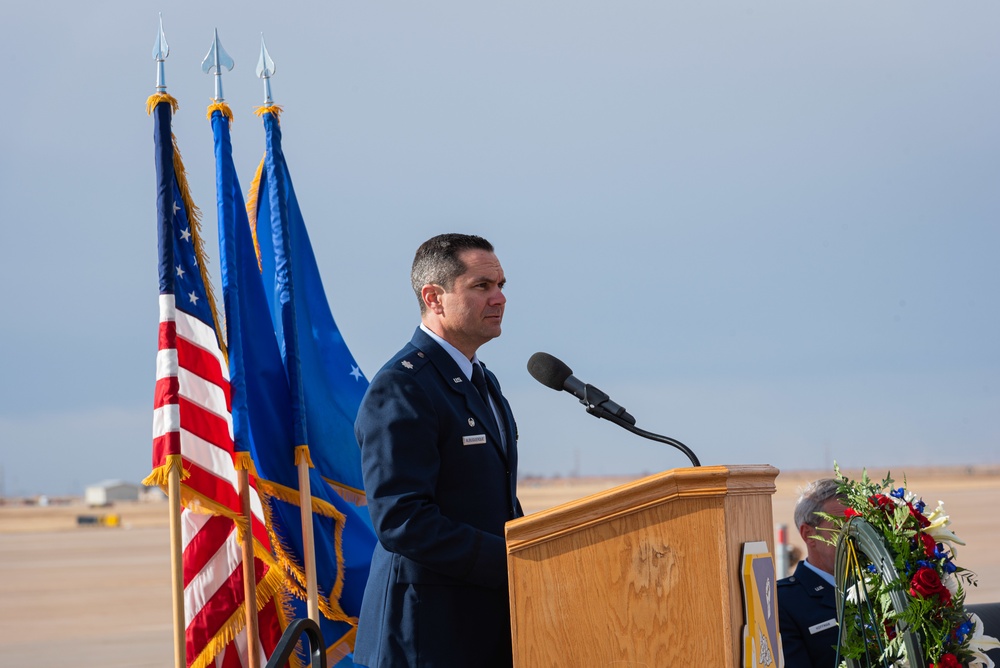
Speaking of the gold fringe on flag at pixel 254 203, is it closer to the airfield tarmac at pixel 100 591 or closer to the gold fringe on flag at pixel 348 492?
the gold fringe on flag at pixel 348 492

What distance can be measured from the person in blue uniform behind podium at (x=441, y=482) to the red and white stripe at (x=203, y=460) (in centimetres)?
153

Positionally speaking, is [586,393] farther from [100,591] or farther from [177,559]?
[100,591]

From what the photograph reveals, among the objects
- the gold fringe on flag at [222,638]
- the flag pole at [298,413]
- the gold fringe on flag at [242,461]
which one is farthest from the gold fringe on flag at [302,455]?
the gold fringe on flag at [222,638]

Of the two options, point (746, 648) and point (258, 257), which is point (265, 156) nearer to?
point (258, 257)

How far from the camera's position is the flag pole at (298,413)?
4785mm

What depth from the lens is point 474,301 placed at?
3209mm

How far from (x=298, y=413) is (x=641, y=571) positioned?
2644 millimetres

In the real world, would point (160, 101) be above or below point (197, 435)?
above

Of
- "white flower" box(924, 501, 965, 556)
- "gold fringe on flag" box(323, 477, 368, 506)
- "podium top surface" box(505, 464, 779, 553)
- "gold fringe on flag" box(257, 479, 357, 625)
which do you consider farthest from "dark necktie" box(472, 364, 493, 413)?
"gold fringe on flag" box(323, 477, 368, 506)

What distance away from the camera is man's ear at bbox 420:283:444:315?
3252mm

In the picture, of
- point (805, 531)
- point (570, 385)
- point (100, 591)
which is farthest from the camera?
point (100, 591)

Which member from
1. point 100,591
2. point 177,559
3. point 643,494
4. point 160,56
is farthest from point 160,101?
point 100,591

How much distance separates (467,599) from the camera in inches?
120

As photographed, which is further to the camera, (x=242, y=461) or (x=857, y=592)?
(x=242, y=461)
